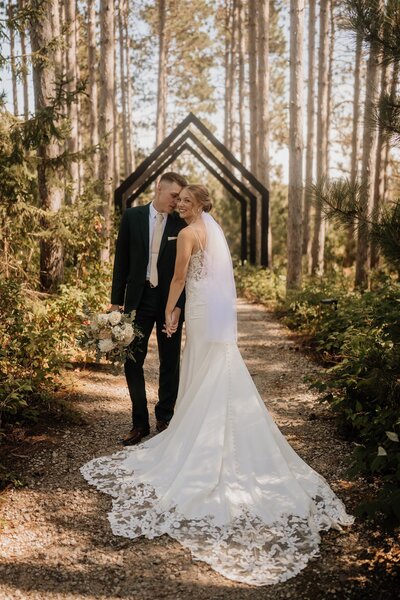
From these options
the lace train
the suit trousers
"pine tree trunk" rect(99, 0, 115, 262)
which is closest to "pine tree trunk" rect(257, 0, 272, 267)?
"pine tree trunk" rect(99, 0, 115, 262)

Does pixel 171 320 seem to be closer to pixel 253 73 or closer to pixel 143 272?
pixel 143 272

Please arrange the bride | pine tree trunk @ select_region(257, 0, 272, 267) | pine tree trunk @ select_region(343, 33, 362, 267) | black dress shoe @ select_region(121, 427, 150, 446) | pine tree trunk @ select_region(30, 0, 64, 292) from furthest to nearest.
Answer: pine tree trunk @ select_region(343, 33, 362, 267)
pine tree trunk @ select_region(257, 0, 272, 267)
pine tree trunk @ select_region(30, 0, 64, 292)
black dress shoe @ select_region(121, 427, 150, 446)
the bride

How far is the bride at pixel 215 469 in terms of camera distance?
3166 mm

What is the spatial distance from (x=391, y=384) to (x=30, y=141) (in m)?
4.77

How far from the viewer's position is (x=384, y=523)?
2.54m

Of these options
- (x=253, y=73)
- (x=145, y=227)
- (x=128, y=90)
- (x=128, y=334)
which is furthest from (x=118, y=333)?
(x=128, y=90)

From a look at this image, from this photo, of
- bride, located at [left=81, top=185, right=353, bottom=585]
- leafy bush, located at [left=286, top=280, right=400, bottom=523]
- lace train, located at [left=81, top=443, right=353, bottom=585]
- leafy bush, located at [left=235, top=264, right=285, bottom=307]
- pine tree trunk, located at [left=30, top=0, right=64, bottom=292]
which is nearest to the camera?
leafy bush, located at [left=286, top=280, right=400, bottom=523]

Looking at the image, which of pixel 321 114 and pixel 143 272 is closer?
pixel 143 272

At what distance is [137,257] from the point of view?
4.76m

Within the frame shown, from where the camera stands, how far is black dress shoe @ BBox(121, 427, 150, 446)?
4723mm

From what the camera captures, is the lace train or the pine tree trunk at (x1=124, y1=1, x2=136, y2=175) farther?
the pine tree trunk at (x1=124, y1=1, x2=136, y2=175)

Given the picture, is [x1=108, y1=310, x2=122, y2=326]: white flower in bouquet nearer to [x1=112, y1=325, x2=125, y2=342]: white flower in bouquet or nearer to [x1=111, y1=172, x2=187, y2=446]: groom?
[x1=112, y1=325, x2=125, y2=342]: white flower in bouquet

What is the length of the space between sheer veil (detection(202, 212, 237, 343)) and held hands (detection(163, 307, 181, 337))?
1.38 ft

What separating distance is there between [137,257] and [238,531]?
2.43 m
